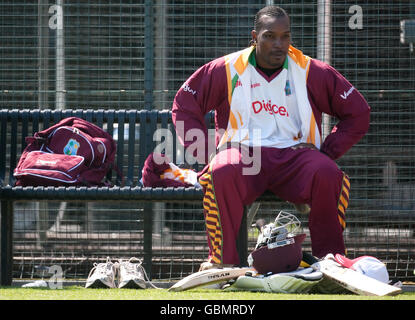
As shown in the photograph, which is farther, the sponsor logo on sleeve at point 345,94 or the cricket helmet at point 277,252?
the sponsor logo on sleeve at point 345,94

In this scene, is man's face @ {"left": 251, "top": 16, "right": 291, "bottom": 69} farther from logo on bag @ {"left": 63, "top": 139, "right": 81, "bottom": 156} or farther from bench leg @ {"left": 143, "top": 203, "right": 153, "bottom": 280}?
bench leg @ {"left": 143, "top": 203, "right": 153, "bottom": 280}

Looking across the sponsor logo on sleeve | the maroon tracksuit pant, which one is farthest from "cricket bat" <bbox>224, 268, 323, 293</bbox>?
the sponsor logo on sleeve

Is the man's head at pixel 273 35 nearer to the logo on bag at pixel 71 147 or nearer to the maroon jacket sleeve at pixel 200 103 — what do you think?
the maroon jacket sleeve at pixel 200 103

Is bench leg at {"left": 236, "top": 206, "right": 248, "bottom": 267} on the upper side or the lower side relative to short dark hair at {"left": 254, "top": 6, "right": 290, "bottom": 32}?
lower

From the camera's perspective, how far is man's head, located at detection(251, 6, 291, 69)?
15.9 feet

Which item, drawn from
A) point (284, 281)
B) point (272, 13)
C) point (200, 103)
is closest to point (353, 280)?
point (284, 281)

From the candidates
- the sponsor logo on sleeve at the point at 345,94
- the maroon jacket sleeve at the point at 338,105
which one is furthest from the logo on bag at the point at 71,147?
the sponsor logo on sleeve at the point at 345,94

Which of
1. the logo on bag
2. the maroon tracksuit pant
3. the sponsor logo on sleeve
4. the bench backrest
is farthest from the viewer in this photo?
the bench backrest

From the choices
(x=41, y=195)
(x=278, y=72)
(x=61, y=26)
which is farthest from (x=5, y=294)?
(x=61, y=26)

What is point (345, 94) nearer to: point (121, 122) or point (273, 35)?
point (273, 35)

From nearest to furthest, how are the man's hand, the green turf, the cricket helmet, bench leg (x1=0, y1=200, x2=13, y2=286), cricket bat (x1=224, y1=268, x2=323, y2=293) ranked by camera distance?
the green turf < cricket bat (x1=224, y1=268, x2=323, y2=293) < the cricket helmet < the man's hand < bench leg (x1=0, y1=200, x2=13, y2=286)

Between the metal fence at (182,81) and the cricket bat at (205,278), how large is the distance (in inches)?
81.2

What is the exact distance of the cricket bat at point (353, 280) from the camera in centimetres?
377

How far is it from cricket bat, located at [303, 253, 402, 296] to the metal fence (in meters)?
2.25
